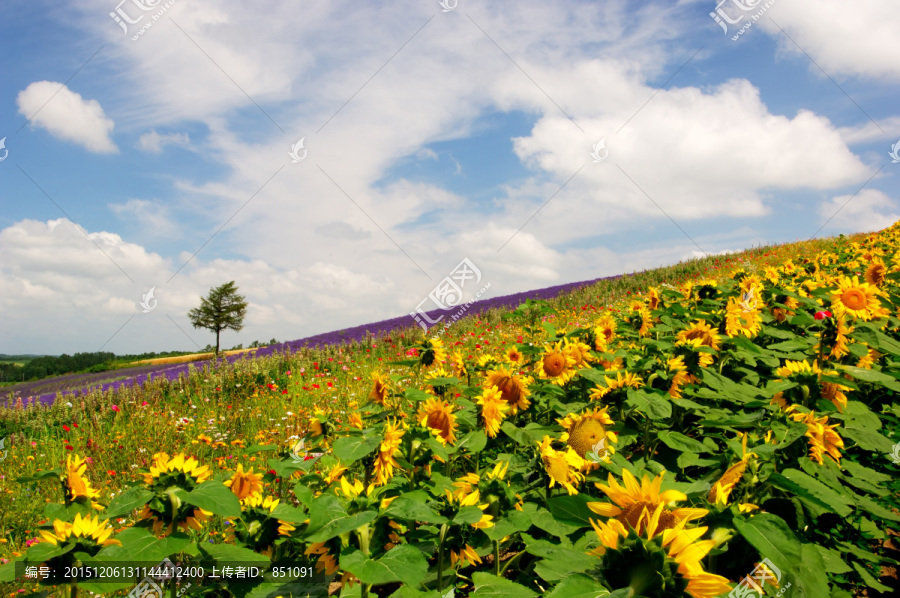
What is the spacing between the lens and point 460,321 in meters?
12.9

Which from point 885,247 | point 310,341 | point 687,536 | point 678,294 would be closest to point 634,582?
point 687,536

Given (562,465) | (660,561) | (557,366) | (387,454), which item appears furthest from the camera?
(557,366)

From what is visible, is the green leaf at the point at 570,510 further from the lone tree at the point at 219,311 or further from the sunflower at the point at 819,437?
the lone tree at the point at 219,311

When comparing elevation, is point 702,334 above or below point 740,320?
below

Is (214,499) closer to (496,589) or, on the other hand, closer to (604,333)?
(496,589)

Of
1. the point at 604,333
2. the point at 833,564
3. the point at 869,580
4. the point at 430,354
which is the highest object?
the point at 604,333

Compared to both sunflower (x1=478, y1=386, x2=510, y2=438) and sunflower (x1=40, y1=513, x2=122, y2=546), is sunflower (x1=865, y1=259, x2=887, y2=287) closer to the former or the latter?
sunflower (x1=478, y1=386, x2=510, y2=438)

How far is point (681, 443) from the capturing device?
91.0 inches

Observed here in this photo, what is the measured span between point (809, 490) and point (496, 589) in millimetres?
984

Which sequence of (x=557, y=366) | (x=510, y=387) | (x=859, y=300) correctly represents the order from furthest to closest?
1. (x=859, y=300)
2. (x=557, y=366)
3. (x=510, y=387)

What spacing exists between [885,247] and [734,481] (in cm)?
1003

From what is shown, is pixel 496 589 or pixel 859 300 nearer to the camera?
pixel 496 589

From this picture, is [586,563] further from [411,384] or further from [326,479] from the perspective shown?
[411,384]

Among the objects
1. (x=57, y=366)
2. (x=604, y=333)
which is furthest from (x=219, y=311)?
(x=604, y=333)
